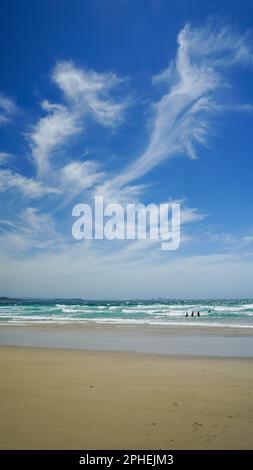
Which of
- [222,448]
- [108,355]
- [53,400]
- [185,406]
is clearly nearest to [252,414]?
[185,406]

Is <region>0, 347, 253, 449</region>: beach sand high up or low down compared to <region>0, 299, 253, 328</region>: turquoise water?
up

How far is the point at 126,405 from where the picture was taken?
6.30 metres

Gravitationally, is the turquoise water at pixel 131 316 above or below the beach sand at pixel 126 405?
below

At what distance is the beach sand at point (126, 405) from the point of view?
481 centimetres

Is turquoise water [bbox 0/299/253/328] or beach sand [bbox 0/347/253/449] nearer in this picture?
beach sand [bbox 0/347/253/449]

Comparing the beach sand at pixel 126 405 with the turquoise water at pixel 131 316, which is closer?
the beach sand at pixel 126 405

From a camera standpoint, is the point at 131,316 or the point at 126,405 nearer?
the point at 126,405

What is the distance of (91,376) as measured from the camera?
8695 mm

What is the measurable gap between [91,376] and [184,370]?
260 centimetres

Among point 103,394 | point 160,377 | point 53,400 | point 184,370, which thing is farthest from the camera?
point 184,370

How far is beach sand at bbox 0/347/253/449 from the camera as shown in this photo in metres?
4.81

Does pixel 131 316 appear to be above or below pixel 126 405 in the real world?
below
